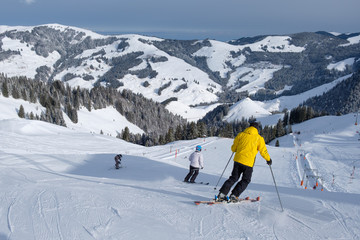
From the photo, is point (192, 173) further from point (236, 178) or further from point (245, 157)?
point (245, 157)

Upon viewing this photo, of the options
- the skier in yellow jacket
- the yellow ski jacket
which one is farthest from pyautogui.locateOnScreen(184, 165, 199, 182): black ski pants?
the yellow ski jacket

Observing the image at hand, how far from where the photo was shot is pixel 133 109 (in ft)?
462

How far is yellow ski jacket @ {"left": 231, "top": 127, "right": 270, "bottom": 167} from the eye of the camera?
23.9ft

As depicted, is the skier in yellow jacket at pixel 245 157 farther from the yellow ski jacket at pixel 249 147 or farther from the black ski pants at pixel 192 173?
the black ski pants at pixel 192 173

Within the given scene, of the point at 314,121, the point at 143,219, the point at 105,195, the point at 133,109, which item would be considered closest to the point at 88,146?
the point at 105,195

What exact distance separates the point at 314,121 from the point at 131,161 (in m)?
88.6

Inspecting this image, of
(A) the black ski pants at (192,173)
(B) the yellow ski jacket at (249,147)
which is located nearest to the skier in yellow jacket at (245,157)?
(B) the yellow ski jacket at (249,147)

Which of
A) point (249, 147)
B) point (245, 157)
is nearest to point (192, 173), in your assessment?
point (245, 157)

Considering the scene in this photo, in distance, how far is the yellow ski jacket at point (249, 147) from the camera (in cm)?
728

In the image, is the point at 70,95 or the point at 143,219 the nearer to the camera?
the point at 143,219

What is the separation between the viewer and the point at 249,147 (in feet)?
23.9

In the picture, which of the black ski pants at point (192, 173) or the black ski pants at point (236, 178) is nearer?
the black ski pants at point (236, 178)

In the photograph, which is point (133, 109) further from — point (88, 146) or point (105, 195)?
point (105, 195)

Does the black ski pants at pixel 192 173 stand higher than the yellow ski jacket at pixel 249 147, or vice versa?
the yellow ski jacket at pixel 249 147
